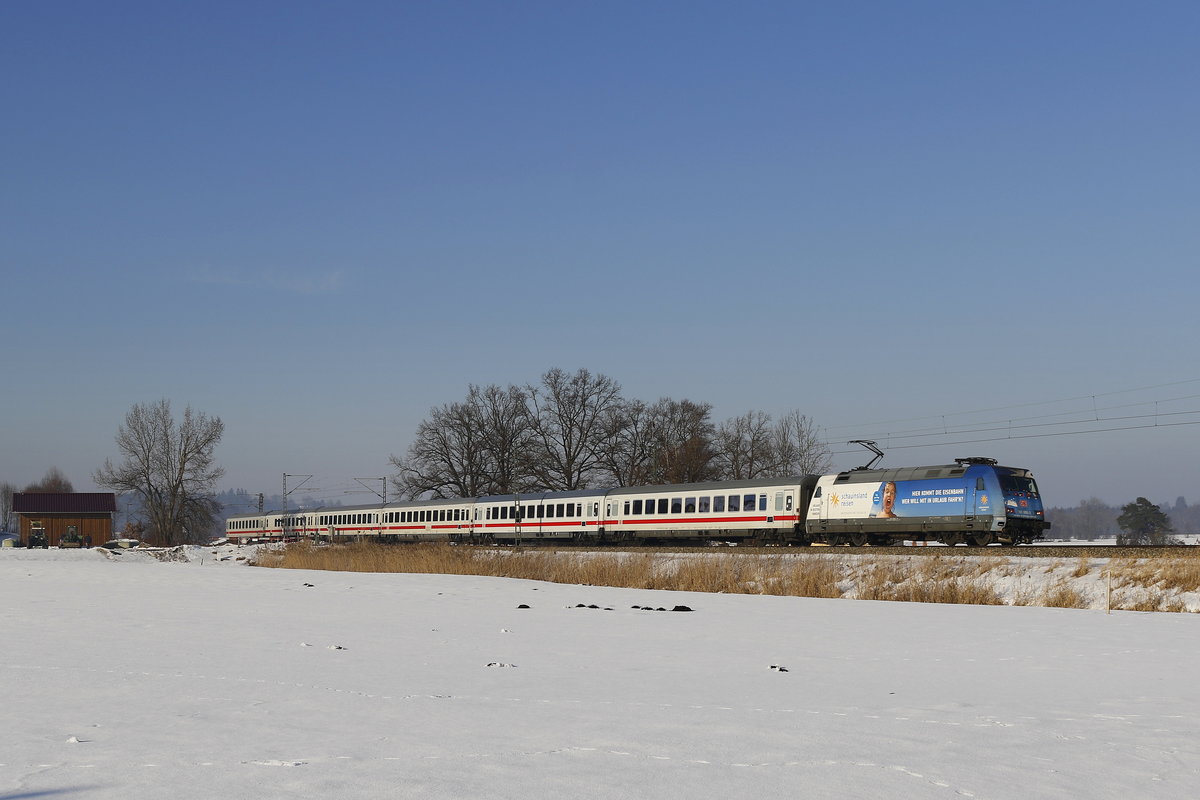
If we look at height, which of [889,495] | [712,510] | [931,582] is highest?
[889,495]

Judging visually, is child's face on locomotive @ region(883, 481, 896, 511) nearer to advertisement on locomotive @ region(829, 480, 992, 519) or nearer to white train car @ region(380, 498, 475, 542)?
advertisement on locomotive @ region(829, 480, 992, 519)

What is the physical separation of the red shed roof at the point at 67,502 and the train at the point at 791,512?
36.4m

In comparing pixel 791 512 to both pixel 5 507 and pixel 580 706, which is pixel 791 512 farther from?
pixel 5 507

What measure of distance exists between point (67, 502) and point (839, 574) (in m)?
81.3

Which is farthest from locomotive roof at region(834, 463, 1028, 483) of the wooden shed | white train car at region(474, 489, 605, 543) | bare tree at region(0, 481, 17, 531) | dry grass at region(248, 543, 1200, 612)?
bare tree at region(0, 481, 17, 531)

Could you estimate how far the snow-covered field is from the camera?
5891mm

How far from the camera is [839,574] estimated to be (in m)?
28.3

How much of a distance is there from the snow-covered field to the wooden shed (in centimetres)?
8069

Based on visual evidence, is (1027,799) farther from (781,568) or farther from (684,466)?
(684,466)

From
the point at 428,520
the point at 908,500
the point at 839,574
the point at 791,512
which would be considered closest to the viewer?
the point at 839,574

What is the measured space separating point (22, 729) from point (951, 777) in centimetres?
568

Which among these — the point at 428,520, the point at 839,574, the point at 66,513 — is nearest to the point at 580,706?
the point at 839,574

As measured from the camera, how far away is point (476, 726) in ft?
24.3

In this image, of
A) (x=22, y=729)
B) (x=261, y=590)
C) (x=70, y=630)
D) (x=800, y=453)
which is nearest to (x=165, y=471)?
(x=800, y=453)
